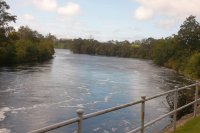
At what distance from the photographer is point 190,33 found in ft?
341

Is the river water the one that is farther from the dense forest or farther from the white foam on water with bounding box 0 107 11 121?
the dense forest

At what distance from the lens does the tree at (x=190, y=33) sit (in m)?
104

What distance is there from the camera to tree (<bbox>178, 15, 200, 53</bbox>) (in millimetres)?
103812

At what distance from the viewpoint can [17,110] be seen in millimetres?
28031

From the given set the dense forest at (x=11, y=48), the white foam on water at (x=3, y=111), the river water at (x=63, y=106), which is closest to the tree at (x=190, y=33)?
the dense forest at (x=11, y=48)

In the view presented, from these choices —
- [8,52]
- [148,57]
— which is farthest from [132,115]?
[148,57]

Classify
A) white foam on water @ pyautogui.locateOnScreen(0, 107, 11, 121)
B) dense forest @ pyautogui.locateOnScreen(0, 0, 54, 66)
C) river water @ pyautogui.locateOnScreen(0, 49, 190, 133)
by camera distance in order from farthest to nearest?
1. dense forest @ pyautogui.locateOnScreen(0, 0, 54, 66)
2. white foam on water @ pyautogui.locateOnScreen(0, 107, 11, 121)
3. river water @ pyautogui.locateOnScreen(0, 49, 190, 133)

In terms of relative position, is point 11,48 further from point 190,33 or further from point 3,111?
point 3,111

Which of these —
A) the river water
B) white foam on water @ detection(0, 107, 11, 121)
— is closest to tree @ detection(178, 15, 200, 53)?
the river water

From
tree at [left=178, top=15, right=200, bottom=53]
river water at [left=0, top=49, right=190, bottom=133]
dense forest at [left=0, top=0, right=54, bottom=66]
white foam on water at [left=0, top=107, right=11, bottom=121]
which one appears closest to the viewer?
river water at [left=0, top=49, right=190, bottom=133]

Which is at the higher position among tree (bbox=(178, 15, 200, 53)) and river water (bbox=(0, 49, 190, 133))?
tree (bbox=(178, 15, 200, 53))

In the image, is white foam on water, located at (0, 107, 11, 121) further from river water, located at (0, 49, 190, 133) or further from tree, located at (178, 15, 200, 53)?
tree, located at (178, 15, 200, 53)

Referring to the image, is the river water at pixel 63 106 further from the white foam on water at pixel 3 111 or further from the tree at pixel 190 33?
the tree at pixel 190 33

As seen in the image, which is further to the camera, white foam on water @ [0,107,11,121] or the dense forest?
the dense forest
